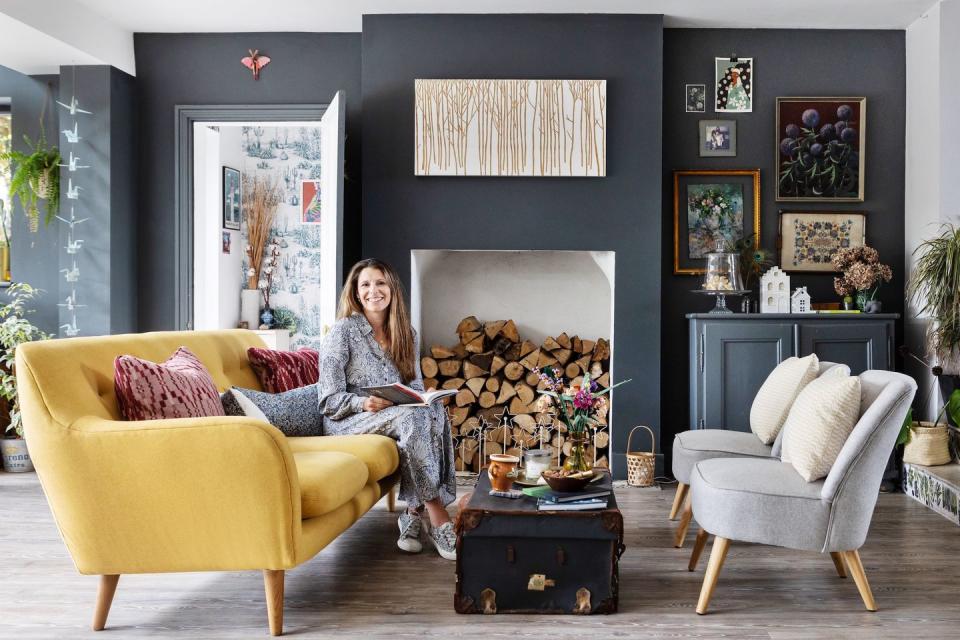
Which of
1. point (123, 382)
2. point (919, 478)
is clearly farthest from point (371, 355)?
point (919, 478)

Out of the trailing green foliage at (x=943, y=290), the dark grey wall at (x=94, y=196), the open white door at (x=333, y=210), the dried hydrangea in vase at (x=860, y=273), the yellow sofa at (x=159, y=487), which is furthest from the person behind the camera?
the dark grey wall at (x=94, y=196)

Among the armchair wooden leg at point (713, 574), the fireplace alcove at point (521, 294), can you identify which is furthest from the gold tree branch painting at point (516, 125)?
the armchair wooden leg at point (713, 574)

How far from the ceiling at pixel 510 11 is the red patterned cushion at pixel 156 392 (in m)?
2.62

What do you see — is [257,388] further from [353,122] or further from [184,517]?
[353,122]

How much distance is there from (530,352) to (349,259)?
47.8 inches

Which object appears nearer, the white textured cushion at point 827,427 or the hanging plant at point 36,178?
the white textured cushion at point 827,427

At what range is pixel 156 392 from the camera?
2605mm

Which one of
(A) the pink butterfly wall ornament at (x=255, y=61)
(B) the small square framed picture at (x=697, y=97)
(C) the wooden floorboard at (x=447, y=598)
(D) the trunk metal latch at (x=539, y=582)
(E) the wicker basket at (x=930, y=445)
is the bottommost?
(C) the wooden floorboard at (x=447, y=598)

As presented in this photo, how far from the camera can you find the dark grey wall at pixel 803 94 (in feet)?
16.2

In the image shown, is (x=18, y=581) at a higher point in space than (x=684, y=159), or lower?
lower

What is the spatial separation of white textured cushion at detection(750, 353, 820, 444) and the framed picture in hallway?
4.34 meters

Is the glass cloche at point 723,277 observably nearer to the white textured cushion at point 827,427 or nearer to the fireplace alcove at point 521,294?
the fireplace alcove at point 521,294

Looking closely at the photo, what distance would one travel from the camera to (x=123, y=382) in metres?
2.57

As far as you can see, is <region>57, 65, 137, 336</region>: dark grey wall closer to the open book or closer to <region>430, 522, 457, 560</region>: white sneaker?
the open book
